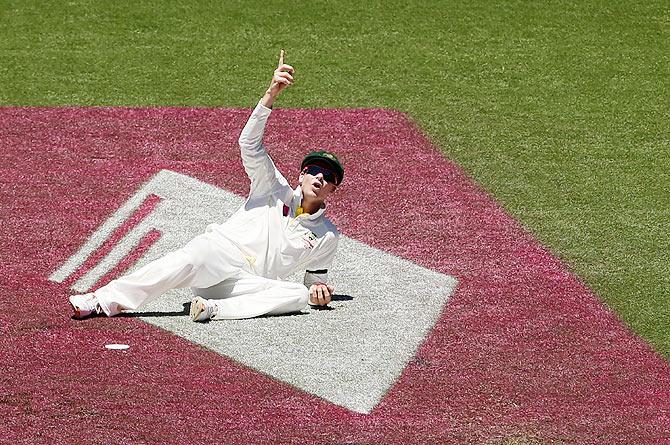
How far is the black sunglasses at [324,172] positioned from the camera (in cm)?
988

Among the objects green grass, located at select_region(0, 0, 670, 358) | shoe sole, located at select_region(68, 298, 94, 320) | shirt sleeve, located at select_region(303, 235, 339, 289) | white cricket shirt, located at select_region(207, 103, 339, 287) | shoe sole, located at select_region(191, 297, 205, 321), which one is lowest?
green grass, located at select_region(0, 0, 670, 358)

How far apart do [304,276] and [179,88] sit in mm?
4514

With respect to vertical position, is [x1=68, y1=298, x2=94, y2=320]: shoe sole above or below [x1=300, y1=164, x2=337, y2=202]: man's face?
below

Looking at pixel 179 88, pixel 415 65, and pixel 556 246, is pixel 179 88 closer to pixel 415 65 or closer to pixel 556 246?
pixel 415 65

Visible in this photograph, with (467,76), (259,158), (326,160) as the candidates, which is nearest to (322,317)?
(326,160)

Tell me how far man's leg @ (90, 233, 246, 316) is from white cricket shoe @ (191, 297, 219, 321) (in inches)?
5.0

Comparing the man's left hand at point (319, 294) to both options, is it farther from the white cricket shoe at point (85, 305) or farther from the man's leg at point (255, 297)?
the white cricket shoe at point (85, 305)

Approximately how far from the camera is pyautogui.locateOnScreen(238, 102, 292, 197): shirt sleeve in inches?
380

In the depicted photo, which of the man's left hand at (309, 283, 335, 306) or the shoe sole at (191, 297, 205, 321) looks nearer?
the shoe sole at (191, 297, 205, 321)

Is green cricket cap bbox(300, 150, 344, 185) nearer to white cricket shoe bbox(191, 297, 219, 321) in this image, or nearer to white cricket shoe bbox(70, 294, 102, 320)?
white cricket shoe bbox(191, 297, 219, 321)

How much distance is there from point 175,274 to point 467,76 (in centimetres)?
607

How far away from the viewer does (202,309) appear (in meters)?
9.65

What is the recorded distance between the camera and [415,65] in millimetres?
14930

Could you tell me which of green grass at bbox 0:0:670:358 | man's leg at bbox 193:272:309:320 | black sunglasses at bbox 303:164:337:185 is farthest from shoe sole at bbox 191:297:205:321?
green grass at bbox 0:0:670:358
